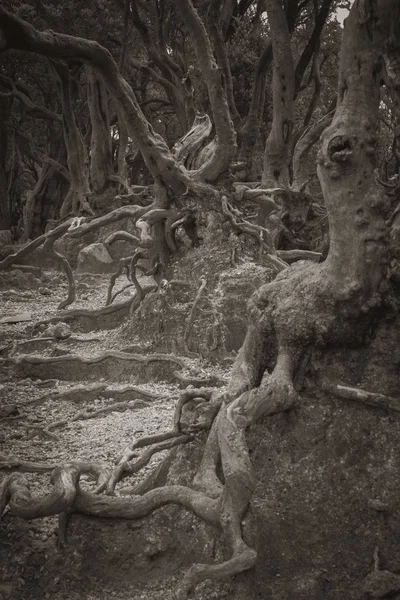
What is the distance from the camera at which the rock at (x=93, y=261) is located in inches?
562

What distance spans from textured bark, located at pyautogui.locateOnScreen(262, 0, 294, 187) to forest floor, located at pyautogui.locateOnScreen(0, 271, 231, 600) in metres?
5.46

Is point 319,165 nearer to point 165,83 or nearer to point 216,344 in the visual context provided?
point 216,344

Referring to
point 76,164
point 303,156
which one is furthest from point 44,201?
point 303,156

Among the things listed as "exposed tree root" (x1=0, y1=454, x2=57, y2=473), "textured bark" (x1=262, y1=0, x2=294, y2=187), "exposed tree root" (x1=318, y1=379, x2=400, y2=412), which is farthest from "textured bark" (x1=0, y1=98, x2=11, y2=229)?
"exposed tree root" (x1=318, y1=379, x2=400, y2=412)

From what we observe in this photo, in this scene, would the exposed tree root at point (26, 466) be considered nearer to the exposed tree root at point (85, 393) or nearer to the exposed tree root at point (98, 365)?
the exposed tree root at point (85, 393)

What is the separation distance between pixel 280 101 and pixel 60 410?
7820mm

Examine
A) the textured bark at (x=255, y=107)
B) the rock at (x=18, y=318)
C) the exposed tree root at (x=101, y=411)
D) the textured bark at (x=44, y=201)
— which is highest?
the textured bark at (x=255, y=107)

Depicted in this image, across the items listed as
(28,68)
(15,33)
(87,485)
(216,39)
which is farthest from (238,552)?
(28,68)

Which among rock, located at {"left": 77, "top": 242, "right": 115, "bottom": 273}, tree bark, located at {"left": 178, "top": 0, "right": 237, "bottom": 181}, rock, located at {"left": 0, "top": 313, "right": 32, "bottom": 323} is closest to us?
tree bark, located at {"left": 178, "top": 0, "right": 237, "bottom": 181}


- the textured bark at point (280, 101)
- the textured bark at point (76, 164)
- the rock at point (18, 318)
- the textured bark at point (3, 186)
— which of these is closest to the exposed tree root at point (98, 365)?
the rock at point (18, 318)

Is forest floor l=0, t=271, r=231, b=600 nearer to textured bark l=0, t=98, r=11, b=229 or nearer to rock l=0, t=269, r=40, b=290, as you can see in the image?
rock l=0, t=269, r=40, b=290

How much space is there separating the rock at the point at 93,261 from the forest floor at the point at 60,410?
3.92 metres

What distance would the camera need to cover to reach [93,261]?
47.2ft

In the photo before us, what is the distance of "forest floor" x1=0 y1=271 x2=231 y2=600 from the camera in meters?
3.81
